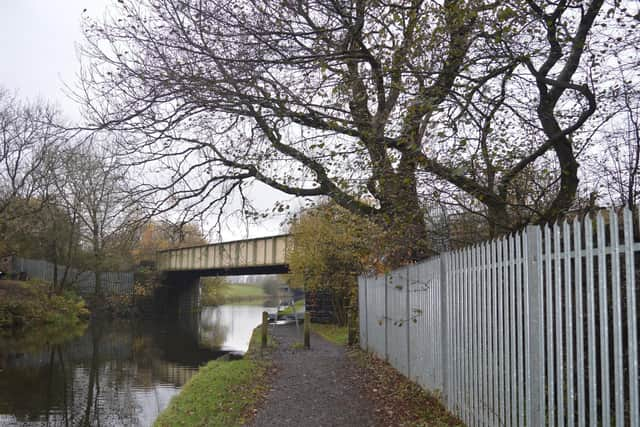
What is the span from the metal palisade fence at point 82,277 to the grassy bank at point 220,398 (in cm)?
3037

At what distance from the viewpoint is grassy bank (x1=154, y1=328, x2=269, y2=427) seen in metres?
9.01

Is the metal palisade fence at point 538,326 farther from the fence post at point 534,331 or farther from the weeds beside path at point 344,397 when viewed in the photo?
the weeds beside path at point 344,397

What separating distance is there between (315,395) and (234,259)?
23.4 metres

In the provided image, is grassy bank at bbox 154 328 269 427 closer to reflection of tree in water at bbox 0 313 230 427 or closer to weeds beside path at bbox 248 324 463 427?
weeds beside path at bbox 248 324 463 427

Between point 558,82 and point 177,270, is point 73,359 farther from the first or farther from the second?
point 177,270

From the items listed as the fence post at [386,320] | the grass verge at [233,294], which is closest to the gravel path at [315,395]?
the fence post at [386,320]

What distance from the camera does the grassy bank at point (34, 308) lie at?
106 feet

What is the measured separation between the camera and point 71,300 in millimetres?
37906

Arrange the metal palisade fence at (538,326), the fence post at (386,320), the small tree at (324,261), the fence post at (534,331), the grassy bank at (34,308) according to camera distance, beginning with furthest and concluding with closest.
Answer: the grassy bank at (34,308)
the small tree at (324,261)
the fence post at (386,320)
the fence post at (534,331)
the metal palisade fence at (538,326)

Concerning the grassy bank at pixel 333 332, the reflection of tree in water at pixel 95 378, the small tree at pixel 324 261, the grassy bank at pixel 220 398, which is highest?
the small tree at pixel 324 261

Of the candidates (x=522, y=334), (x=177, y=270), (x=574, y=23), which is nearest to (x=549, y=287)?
(x=522, y=334)

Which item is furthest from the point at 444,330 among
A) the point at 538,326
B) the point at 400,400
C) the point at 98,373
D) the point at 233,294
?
the point at 233,294

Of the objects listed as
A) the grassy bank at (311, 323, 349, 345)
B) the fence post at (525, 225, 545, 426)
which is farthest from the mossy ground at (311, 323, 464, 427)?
the grassy bank at (311, 323, 349, 345)

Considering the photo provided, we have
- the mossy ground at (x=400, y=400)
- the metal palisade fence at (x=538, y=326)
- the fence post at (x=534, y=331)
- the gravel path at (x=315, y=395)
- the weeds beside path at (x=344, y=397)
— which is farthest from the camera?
the gravel path at (x=315, y=395)
